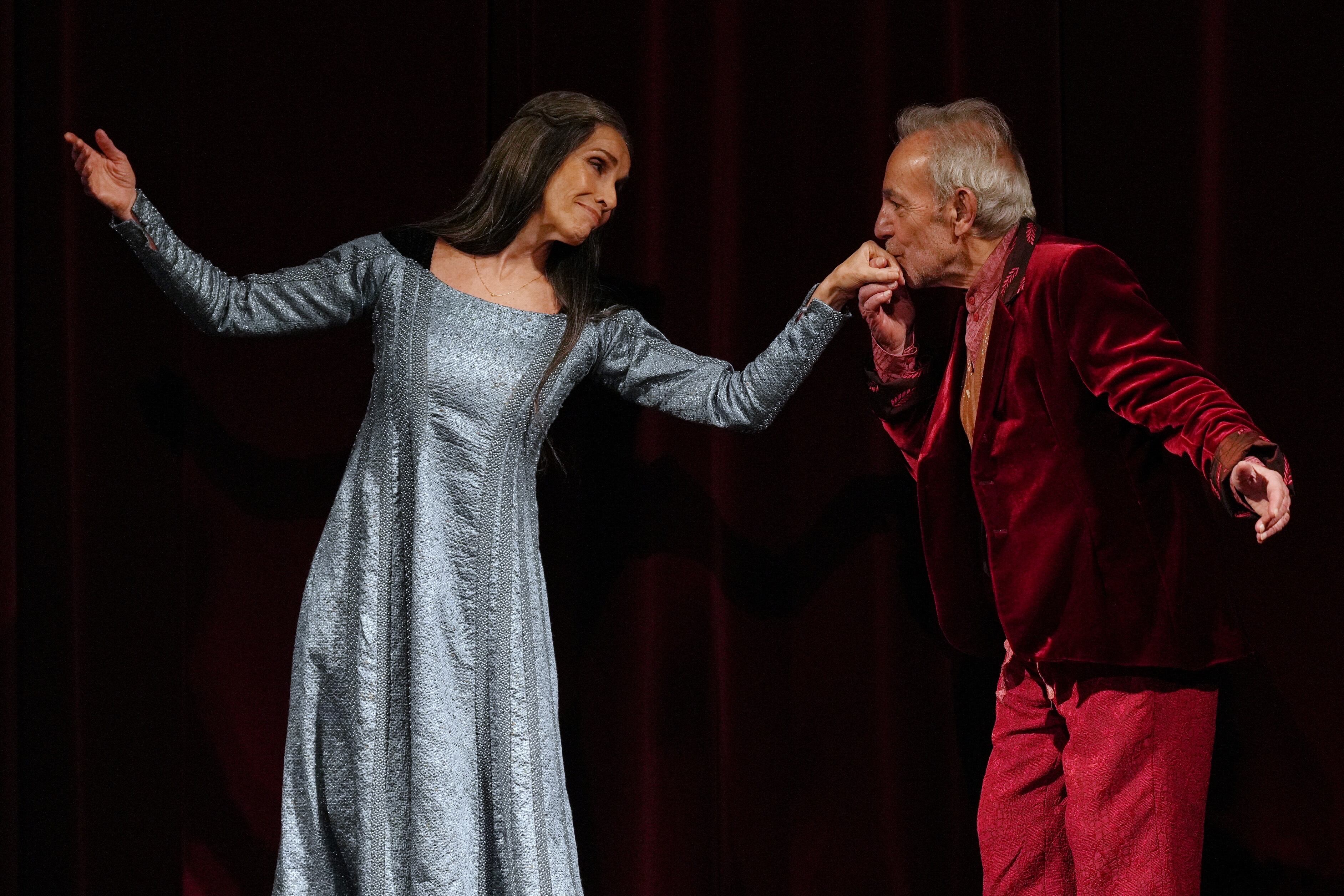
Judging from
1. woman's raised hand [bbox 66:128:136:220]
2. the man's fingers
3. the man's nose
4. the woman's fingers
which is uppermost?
the woman's fingers

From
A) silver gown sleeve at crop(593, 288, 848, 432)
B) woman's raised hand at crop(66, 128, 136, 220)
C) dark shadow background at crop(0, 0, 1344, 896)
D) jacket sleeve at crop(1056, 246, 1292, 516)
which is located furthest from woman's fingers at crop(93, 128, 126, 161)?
jacket sleeve at crop(1056, 246, 1292, 516)

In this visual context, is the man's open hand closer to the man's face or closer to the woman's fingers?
the man's face

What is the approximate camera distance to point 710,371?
1.98 metres

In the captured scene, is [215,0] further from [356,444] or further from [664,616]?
[664,616]

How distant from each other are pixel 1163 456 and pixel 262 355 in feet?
5.14

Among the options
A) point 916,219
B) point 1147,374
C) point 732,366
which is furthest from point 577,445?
point 1147,374

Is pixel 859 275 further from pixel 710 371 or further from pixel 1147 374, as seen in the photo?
pixel 1147 374

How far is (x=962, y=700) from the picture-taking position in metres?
2.25

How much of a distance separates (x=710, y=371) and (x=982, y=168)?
522 mm

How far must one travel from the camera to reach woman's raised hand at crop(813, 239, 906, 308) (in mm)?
1870

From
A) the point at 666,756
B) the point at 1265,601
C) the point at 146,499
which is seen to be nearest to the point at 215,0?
the point at 146,499

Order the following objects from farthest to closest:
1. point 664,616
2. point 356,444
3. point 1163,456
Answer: point 664,616 < point 356,444 < point 1163,456

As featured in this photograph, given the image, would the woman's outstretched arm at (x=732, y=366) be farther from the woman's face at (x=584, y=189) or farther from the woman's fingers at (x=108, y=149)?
the woman's fingers at (x=108, y=149)

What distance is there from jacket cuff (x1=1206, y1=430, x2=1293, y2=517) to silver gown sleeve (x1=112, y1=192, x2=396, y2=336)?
1.23 meters
